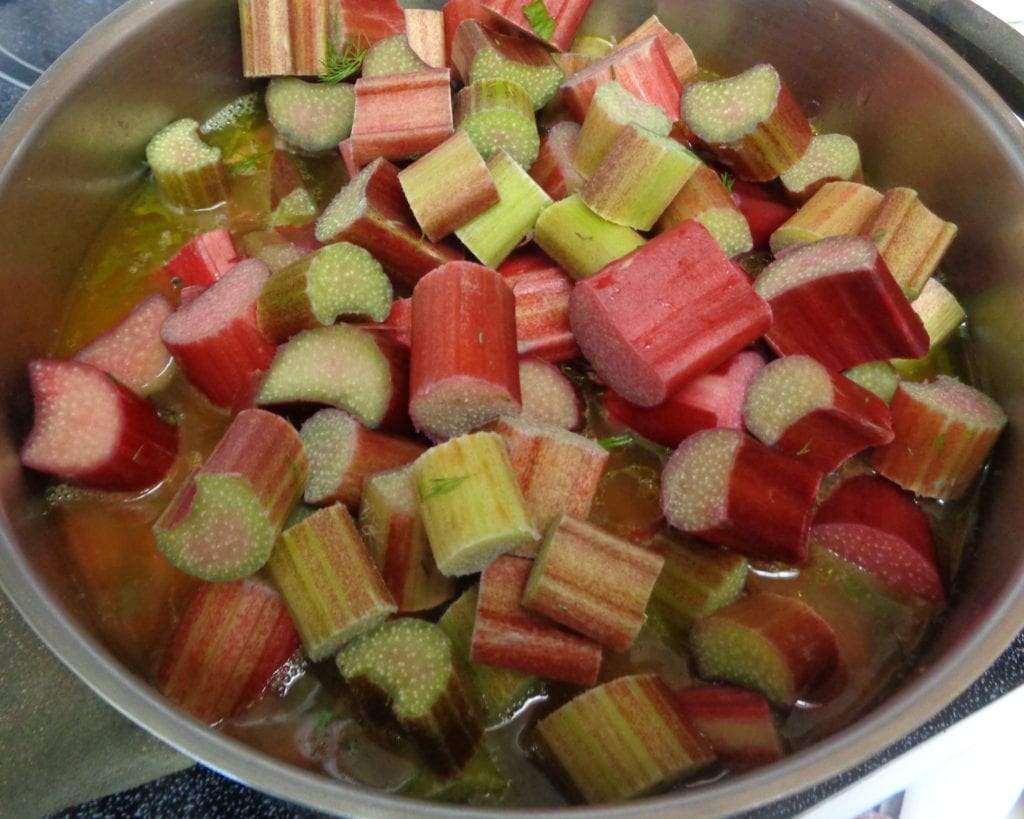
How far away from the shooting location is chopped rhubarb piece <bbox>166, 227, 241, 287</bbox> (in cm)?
173

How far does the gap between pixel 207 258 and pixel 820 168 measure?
127 centimetres

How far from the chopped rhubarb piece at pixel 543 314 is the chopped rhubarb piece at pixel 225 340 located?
459mm

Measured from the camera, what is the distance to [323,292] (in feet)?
5.02

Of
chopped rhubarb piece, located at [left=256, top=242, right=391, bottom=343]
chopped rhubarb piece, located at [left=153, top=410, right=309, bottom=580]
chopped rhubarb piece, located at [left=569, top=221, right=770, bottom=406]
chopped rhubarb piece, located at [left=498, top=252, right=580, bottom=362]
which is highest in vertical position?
chopped rhubarb piece, located at [left=569, top=221, right=770, bottom=406]

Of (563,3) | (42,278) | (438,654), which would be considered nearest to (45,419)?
(42,278)

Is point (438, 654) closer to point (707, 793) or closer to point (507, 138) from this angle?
point (707, 793)

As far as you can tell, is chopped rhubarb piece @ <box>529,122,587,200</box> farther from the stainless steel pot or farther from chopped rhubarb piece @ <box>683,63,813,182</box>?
the stainless steel pot

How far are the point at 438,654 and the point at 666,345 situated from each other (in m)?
0.62

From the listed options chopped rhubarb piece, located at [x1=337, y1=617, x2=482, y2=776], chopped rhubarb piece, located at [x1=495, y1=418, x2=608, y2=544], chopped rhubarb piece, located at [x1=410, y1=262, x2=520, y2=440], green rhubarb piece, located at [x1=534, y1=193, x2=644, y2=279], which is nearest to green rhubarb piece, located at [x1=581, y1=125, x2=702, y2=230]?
green rhubarb piece, located at [x1=534, y1=193, x2=644, y2=279]

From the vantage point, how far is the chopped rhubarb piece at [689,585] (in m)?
1.42

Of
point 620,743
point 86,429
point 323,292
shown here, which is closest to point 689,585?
point 620,743

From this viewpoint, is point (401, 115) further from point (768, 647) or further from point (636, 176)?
point (768, 647)

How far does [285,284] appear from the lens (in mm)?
1547

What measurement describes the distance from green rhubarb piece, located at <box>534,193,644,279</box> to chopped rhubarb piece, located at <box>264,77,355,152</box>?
54cm
